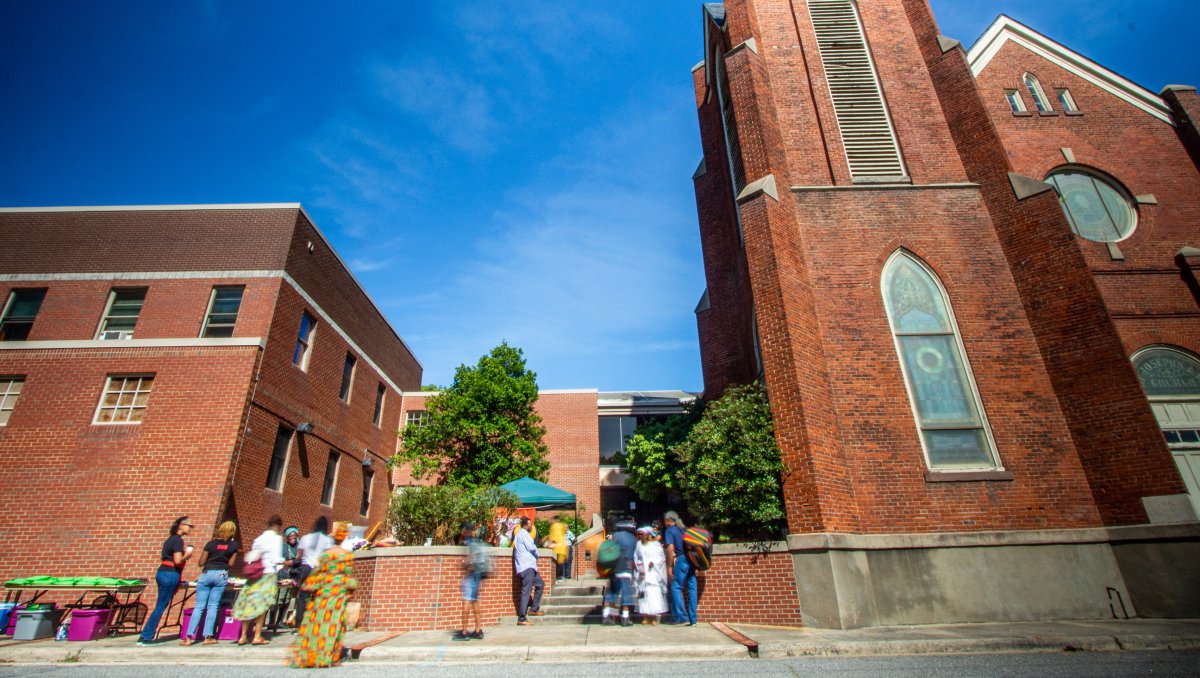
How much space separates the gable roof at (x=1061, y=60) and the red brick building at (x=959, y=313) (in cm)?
6

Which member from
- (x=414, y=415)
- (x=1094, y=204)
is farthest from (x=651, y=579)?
(x=414, y=415)

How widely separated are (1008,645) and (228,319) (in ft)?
55.4

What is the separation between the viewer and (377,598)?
8461mm

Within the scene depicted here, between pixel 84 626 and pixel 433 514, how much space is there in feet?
17.6

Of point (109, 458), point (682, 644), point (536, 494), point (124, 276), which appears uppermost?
point (124, 276)

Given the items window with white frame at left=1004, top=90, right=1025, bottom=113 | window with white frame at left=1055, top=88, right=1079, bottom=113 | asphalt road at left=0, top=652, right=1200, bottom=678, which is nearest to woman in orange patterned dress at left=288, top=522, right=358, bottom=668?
asphalt road at left=0, top=652, right=1200, bottom=678

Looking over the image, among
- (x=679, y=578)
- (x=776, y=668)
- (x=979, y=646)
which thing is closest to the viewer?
(x=776, y=668)

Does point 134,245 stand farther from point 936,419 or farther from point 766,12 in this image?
point 936,419

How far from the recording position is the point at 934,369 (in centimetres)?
1034

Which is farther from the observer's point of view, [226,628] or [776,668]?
[226,628]

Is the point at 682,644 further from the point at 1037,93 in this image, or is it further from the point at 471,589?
the point at 1037,93

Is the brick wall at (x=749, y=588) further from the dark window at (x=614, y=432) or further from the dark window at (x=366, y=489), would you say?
the dark window at (x=614, y=432)

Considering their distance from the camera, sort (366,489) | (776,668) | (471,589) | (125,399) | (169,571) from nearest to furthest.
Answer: (776,668), (471,589), (169,571), (125,399), (366,489)

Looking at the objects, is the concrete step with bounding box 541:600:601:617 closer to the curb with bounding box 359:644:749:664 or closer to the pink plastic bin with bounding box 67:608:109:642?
the curb with bounding box 359:644:749:664
